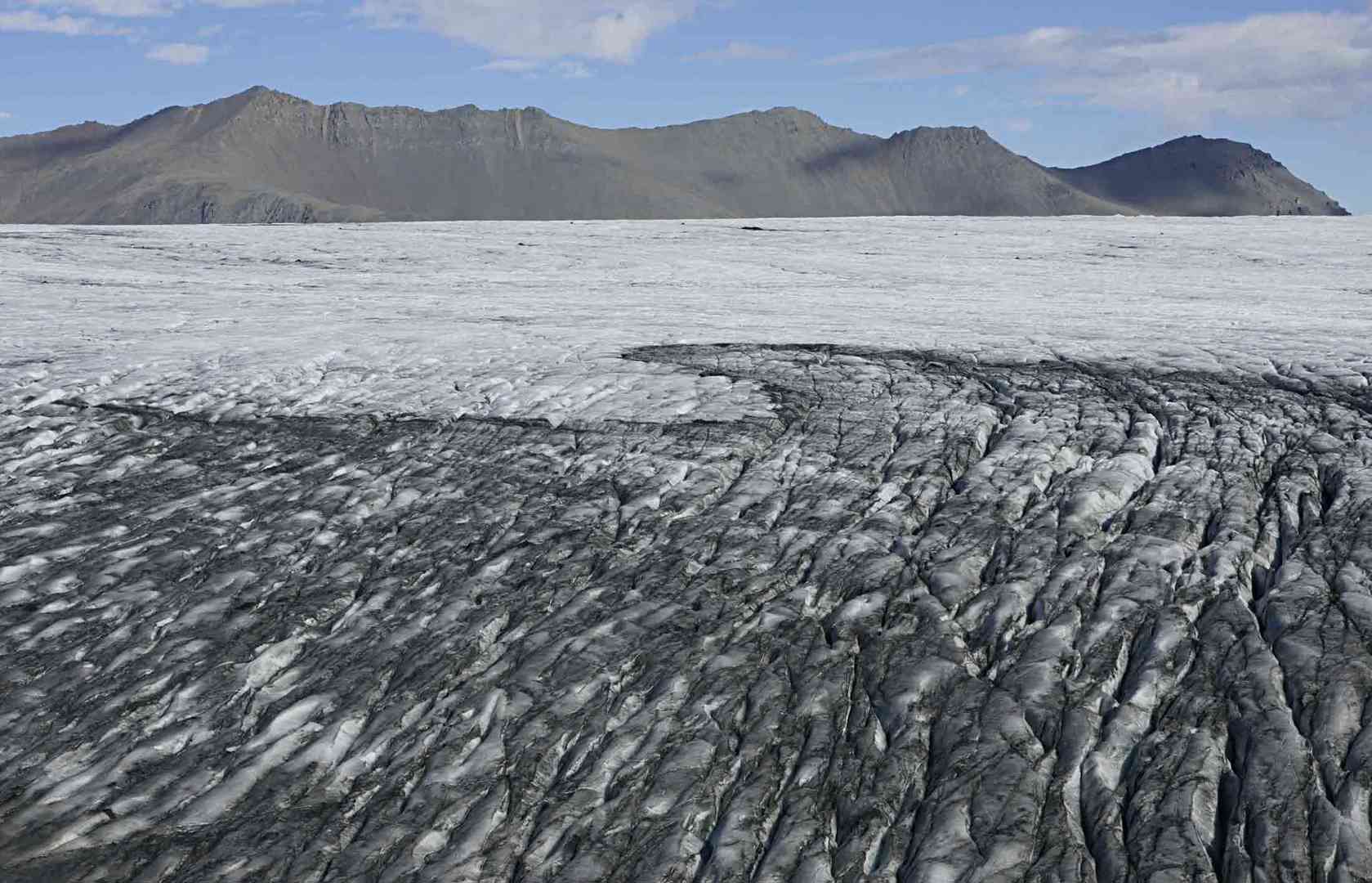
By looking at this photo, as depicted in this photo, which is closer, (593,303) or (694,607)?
(694,607)

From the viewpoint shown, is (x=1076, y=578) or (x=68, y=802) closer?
(x=68, y=802)

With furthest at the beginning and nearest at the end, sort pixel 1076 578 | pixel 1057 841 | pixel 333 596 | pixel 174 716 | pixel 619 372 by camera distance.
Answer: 1. pixel 619 372
2. pixel 333 596
3. pixel 1076 578
4. pixel 174 716
5. pixel 1057 841

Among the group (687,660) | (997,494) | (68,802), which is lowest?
(68,802)

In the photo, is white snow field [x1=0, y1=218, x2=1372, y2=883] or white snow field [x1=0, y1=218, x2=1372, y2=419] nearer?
white snow field [x1=0, y1=218, x2=1372, y2=883]

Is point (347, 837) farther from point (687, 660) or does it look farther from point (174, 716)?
point (687, 660)

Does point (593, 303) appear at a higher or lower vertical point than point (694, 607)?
higher

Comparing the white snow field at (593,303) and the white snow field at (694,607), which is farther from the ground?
the white snow field at (593,303)

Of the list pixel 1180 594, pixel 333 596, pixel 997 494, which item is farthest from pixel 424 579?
pixel 1180 594

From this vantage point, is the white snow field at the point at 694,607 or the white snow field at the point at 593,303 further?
the white snow field at the point at 593,303
